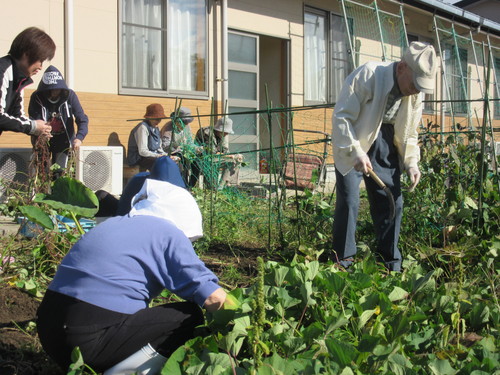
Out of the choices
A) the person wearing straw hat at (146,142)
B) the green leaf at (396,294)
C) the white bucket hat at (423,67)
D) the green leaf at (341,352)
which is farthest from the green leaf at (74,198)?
the person wearing straw hat at (146,142)

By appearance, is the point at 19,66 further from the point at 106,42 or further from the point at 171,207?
the point at 106,42

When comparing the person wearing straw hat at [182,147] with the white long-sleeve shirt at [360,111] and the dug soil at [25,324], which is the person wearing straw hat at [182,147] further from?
the white long-sleeve shirt at [360,111]

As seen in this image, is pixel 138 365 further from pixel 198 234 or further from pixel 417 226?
pixel 417 226

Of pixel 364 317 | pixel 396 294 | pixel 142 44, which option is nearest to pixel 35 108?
pixel 142 44

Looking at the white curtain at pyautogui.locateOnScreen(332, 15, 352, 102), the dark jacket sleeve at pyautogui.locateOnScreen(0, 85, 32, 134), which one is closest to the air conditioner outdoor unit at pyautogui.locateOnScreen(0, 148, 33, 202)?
the dark jacket sleeve at pyautogui.locateOnScreen(0, 85, 32, 134)

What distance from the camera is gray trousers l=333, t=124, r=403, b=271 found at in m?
3.70

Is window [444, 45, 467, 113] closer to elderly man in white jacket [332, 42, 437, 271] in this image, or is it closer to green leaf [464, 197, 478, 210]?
green leaf [464, 197, 478, 210]

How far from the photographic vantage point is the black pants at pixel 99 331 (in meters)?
2.10

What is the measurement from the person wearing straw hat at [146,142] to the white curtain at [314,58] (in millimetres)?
4274

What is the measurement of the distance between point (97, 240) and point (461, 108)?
1453 centimetres

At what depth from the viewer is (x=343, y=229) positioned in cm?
370

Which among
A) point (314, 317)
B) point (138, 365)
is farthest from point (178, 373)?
point (314, 317)

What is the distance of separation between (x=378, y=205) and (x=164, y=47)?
18.2 feet

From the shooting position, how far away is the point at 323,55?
11.3m
